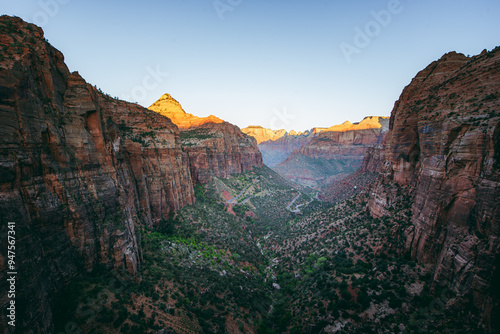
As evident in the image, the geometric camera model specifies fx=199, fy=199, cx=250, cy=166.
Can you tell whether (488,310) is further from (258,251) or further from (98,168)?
(258,251)

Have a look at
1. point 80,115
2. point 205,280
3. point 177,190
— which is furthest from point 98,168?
point 177,190

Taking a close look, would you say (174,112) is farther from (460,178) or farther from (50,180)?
(460,178)

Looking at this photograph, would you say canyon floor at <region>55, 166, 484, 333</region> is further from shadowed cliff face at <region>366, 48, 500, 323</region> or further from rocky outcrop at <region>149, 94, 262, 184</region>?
rocky outcrop at <region>149, 94, 262, 184</region>

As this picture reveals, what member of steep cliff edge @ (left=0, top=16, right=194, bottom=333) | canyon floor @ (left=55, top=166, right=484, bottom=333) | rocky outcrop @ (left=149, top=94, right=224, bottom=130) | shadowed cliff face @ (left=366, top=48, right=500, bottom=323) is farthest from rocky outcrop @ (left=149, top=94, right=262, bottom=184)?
shadowed cliff face @ (left=366, top=48, right=500, bottom=323)

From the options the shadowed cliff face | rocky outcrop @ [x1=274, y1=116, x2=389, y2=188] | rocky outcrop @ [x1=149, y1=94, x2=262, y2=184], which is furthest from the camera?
rocky outcrop @ [x1=274, y1=116, x2=389, y2=188]

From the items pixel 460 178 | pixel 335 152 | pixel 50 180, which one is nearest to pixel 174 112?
pixel 50 180
